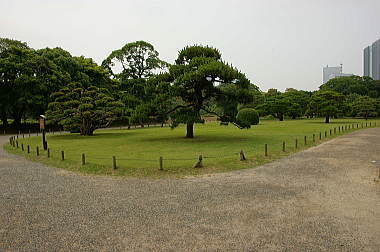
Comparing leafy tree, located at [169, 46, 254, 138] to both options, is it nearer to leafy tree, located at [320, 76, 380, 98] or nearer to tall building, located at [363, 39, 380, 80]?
leafy tree, located at [320, 76, 380, 98]

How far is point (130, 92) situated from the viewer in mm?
42062

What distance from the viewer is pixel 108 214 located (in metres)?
5.87

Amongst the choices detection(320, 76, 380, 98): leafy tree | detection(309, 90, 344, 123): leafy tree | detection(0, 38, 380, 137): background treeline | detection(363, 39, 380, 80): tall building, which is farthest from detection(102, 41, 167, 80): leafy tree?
detection(363, 39, 380, 80): tall building

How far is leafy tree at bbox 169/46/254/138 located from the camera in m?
18.0

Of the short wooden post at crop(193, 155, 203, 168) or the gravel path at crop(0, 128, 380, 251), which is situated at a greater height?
the short wooden post at crop(193, 155, 203, 168)

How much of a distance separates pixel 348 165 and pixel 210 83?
11.4 meters

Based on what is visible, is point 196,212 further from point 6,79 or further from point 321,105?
point 321,105

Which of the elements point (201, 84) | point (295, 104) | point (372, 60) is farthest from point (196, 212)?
point (372, 60)

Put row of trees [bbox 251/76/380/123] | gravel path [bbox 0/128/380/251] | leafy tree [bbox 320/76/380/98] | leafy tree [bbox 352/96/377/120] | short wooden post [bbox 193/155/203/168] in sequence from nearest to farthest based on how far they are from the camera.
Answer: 1. gravel path [bbox 0/128/380/251]
2. short wooden post [bbox 193/155/203/168]
3. row of trees [bbox 251/76/380/123]
4. leafy tree [bbox 352/96/377/120]
5. leafy tree [bbox 320/76/380/98]

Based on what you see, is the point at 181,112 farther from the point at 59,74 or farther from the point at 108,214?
the point at 59,74

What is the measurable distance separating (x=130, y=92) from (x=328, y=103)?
3463cm

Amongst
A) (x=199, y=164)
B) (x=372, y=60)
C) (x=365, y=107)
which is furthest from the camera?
(x=372, y=60)

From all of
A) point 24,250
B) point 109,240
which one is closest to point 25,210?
point 24,250

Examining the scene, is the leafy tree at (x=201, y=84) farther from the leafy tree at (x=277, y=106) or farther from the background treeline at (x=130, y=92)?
the leafy tree at (x=277, y=106)
